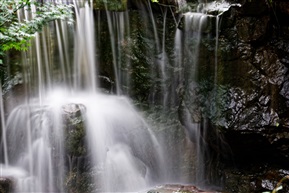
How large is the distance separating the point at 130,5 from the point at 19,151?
5.12 metres

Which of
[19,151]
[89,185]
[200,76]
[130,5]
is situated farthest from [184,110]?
[19,151]

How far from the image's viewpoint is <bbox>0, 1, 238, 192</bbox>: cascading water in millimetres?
6574

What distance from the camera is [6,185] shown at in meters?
5.98

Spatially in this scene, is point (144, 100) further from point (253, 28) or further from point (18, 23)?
point (18, 23)

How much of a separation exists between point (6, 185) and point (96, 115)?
8.74 feet

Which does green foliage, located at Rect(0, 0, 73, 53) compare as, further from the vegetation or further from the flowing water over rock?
the flowing water over rock

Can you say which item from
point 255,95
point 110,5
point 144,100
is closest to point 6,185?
point 144,100

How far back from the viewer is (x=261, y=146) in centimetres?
652

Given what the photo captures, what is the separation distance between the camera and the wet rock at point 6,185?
5884mm

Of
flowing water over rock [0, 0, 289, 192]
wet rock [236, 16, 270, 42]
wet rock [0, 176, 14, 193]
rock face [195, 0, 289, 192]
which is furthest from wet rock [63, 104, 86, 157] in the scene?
wet rock [236, 16, 270, 42]

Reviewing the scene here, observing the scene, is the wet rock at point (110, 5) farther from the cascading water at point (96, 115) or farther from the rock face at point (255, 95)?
the rock face at point (255, 95)

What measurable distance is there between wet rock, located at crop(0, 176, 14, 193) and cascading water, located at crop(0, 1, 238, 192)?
18 centimetres

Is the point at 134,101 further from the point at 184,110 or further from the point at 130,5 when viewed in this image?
the point at 130,5

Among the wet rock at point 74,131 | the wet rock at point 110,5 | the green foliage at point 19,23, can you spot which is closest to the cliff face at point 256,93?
the wet rock at point 110,5
